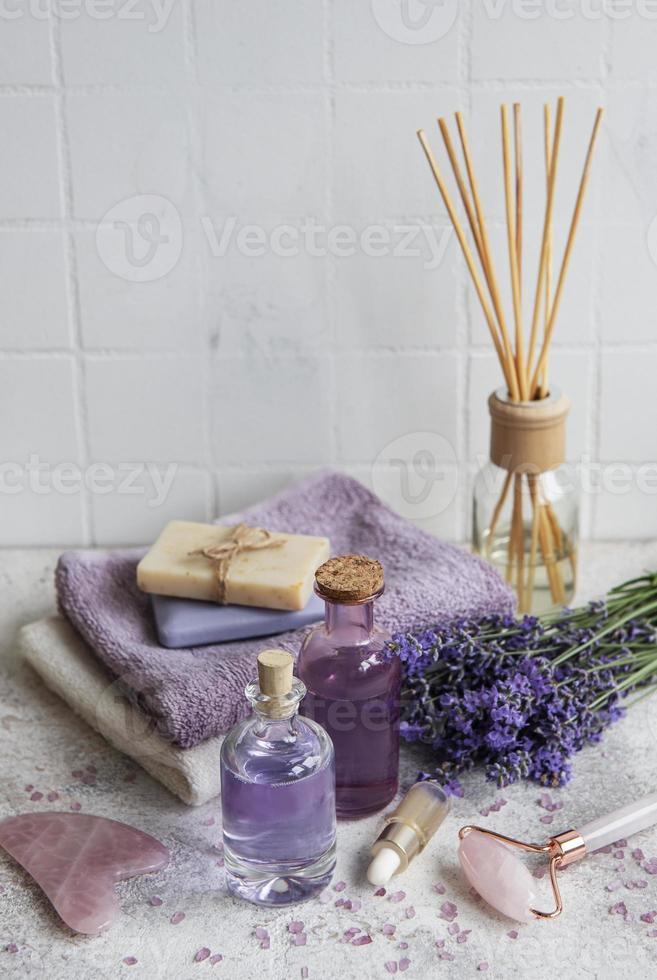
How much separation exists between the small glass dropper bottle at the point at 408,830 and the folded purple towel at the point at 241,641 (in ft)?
0.49

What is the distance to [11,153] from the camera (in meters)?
1.12

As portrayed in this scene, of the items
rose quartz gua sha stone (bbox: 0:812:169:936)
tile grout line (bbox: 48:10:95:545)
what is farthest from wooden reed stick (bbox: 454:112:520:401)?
rose quartz gua sha stone (bbox: 0:812:169:936)

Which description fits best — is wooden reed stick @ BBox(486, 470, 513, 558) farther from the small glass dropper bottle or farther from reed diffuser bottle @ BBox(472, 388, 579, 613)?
the small glass dropper bottle

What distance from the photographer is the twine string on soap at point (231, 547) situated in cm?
99

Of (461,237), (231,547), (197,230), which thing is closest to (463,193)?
(461,237)

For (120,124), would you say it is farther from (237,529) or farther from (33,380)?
(237,529)

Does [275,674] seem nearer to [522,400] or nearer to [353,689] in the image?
[353,689]

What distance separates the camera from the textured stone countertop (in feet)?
2.52

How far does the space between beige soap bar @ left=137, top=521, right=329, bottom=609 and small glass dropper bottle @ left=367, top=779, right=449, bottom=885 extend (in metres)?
0.19

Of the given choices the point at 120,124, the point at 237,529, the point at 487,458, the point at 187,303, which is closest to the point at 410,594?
the point at 237,529

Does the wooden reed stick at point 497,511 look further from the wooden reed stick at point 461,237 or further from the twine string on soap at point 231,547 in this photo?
the twine string on soap at point 231,547

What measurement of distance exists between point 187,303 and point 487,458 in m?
0.34

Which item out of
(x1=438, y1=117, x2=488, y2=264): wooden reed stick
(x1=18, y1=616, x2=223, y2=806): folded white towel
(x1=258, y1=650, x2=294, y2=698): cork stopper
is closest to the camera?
(x1=258, y1=650, x2=294, y2=698): cork stopper

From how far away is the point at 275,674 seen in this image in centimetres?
76
